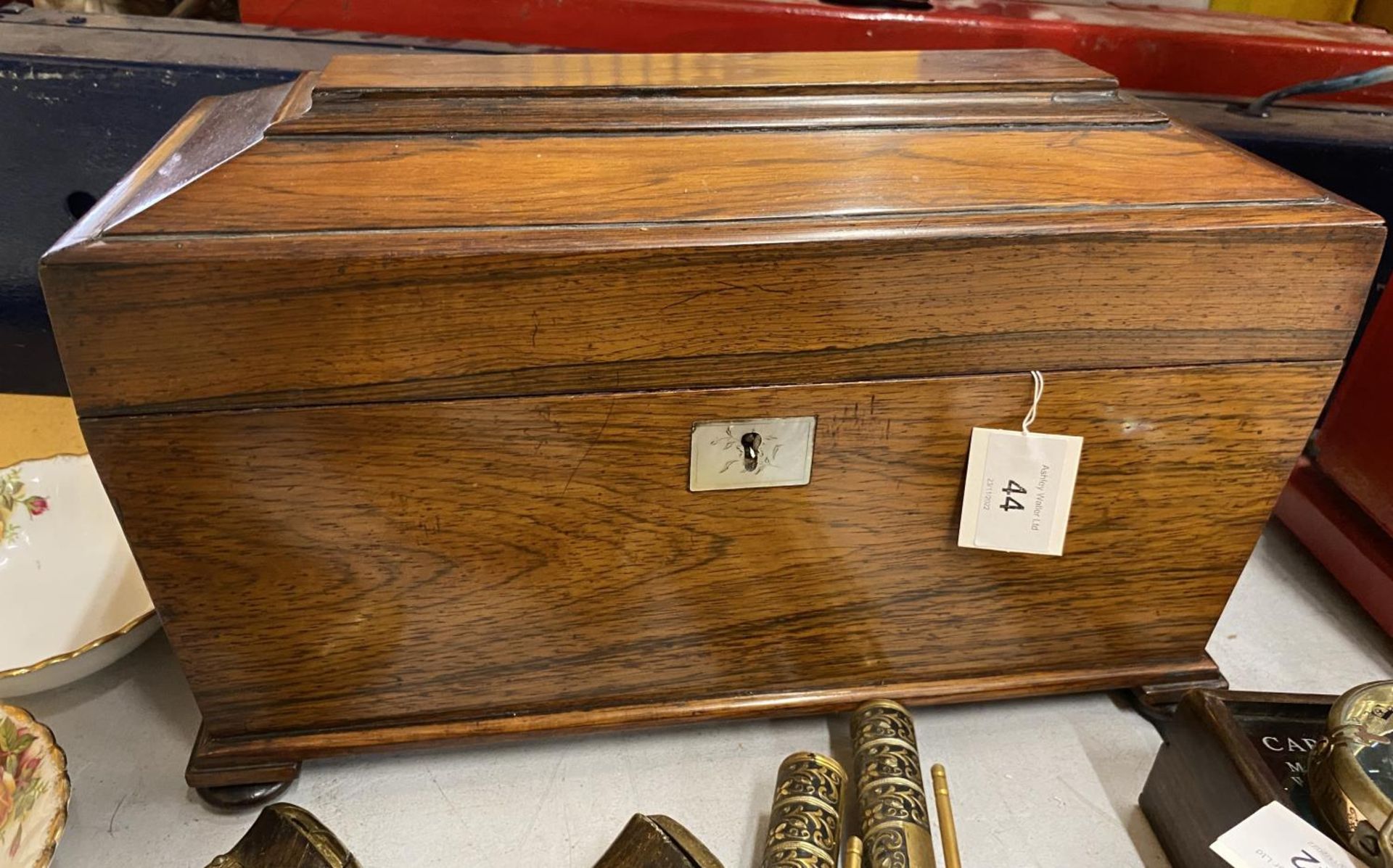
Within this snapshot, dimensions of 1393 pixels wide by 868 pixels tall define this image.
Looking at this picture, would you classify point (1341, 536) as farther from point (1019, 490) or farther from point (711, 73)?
point (711, 73)

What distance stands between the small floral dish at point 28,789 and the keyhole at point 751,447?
0.61 metres

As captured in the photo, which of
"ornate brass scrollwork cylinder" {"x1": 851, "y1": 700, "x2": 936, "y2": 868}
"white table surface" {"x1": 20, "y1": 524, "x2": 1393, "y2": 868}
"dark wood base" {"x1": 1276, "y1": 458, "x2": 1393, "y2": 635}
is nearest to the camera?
Answer: "ornate brass scrollwork cylinder" {"x1": 851, "y1": 700, "x2": 936, "y2": 868}

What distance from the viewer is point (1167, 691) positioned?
1008 millimetres

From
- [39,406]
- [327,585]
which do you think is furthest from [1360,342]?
[39,406]

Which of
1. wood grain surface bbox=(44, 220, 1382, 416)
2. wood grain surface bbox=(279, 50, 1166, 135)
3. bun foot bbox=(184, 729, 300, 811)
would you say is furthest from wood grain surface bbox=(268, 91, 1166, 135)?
bun foot bbox=(184, 729, 300, 811)

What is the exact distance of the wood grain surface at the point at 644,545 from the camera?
0.77 meters

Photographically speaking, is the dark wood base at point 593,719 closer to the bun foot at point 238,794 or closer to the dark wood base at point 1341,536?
the bun foot at point 238,794

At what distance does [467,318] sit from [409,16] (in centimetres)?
81

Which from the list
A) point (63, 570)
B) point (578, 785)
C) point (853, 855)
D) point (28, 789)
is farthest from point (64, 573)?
point (853, 855)

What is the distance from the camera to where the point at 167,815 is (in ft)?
2.98

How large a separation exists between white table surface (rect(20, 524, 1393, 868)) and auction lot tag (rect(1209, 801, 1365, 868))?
0.16m

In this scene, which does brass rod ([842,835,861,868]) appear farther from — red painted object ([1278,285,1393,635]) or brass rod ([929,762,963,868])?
red painted object ([1278,285,1393,635])

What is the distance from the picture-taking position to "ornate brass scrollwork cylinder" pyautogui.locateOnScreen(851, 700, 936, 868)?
0.79 metres

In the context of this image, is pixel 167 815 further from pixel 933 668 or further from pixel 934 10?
pixel 934 10
